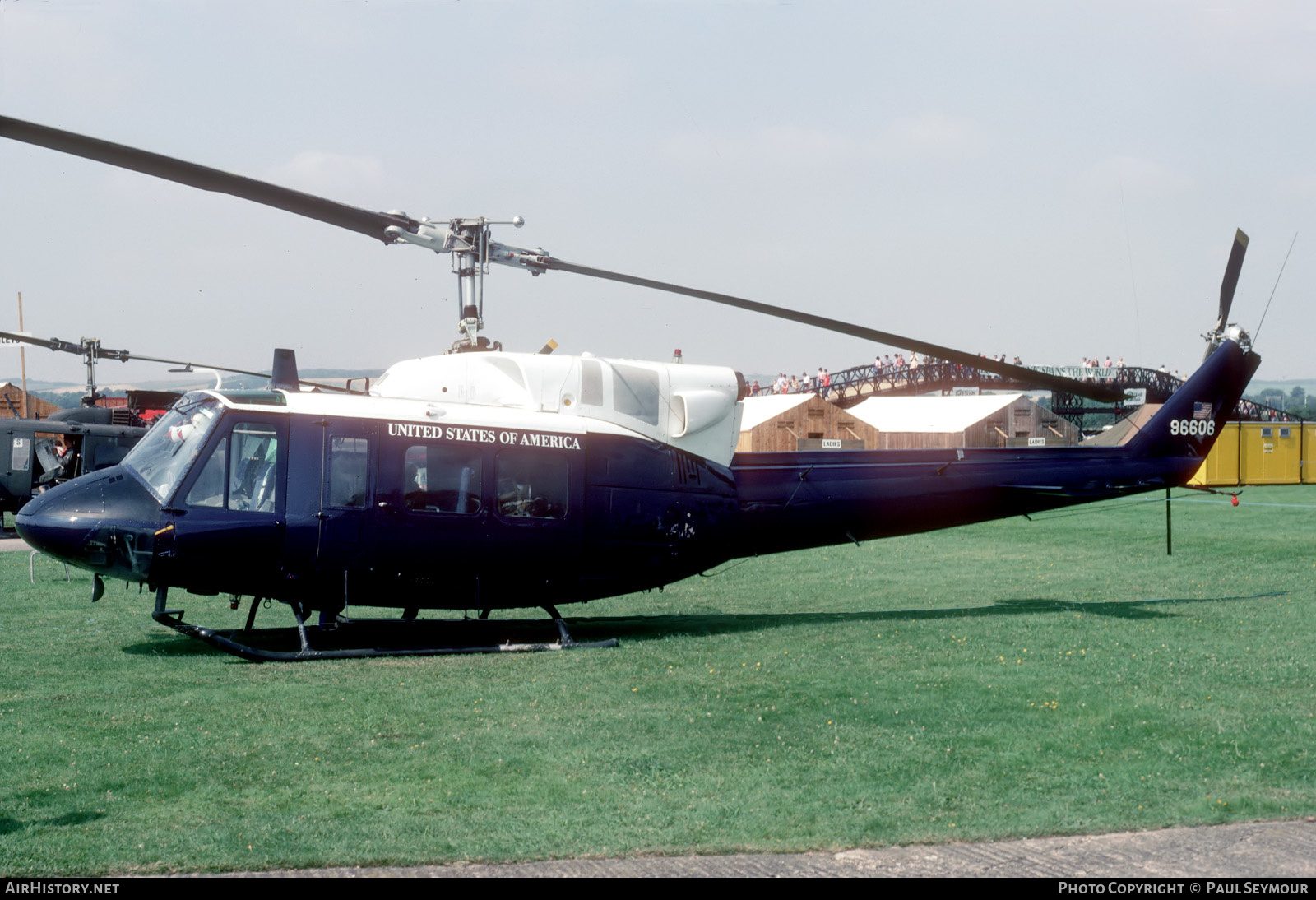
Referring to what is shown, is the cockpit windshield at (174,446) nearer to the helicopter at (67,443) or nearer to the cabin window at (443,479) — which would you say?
the cabin window at (443,479)

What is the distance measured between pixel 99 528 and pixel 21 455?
60.4 feet

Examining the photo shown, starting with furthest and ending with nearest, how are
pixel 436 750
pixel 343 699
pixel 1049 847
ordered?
pixel 343 699 → pixel 436 750 → pixel 1049 847

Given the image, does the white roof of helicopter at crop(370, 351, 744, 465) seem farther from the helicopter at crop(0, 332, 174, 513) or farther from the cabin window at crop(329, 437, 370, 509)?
the helicopter at crop(0, 332, 174, 513)

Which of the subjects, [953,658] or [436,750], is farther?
[953,658]

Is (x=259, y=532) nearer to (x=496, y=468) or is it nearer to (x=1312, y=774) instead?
(x=496, y=468)

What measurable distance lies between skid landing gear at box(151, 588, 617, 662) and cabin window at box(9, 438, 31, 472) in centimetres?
1642

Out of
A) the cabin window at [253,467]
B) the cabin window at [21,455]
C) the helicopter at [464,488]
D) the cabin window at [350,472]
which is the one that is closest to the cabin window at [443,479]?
the helicopter at [464,488]

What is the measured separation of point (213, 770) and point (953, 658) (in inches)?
271

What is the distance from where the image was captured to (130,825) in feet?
20.7

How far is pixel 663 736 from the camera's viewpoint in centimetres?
835

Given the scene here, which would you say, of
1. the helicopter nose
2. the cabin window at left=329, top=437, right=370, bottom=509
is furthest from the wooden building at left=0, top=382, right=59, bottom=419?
the cabin window at left=329, top=437, right=370, bottom=509

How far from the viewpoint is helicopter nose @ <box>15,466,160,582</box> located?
11.1 m

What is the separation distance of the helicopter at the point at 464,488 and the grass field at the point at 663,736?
0.93 meters
